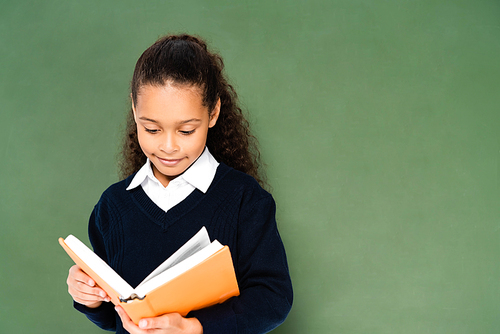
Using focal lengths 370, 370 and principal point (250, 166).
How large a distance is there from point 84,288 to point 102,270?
7.2 inches

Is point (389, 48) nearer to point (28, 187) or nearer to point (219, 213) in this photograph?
point (219, 213)

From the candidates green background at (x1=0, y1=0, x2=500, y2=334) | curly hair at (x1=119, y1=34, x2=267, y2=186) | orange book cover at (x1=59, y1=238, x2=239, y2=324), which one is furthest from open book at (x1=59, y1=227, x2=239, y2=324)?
green background at (x1=0, y1=0, x2=500, y2=334)

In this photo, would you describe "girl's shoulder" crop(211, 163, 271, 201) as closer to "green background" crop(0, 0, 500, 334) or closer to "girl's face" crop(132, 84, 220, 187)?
"girl's face" crop(132, 84, 220, 187)

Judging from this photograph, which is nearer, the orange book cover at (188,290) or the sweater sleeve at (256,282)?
the orange book cover at (188,290)

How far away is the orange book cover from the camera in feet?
2.13

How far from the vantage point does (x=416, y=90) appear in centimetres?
125

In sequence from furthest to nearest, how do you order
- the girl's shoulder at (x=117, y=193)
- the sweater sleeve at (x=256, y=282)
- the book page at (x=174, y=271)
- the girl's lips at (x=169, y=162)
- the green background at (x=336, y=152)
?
the green background at (x=336, y=152)
the girl's shoulder at (x=117, y=193)
the girl's lips at (x=169, y=162)
the sweater sleeve at (x=256, y=282)
the book page at (x=174, y=271)

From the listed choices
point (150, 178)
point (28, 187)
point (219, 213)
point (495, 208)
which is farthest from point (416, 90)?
point (28, 187)

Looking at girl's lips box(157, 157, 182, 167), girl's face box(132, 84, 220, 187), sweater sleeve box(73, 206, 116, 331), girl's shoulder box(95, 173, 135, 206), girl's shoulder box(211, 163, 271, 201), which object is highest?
girl's face box(132, 84, 220, 187)

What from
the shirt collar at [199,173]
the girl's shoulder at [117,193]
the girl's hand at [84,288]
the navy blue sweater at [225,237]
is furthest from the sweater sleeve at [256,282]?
the girl's shoulder at [117,193]

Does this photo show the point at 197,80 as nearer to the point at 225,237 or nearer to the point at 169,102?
the point at 169,102

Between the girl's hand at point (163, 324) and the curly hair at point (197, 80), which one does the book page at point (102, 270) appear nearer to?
the girl's hand at point (163, 324)

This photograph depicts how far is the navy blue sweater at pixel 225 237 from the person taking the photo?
835 millimetres

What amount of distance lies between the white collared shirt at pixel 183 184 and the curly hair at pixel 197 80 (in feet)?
0.46
